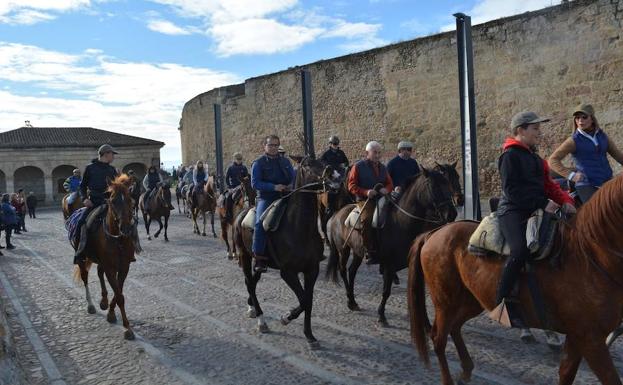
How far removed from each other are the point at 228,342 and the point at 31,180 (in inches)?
1997

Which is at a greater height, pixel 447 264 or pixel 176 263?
pixel 447 264

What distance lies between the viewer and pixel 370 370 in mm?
4598

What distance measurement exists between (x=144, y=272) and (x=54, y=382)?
546cm

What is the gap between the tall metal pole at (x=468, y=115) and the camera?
9.90m

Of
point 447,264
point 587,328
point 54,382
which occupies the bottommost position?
point 54,382

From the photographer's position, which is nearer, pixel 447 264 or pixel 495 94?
pixel 447 264

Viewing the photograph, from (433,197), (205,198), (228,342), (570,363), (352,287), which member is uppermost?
(433,197)

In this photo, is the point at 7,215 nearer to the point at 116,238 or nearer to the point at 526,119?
the point at 116,238

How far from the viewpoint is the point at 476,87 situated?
17.0 meters

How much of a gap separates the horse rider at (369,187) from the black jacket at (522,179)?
3.01m

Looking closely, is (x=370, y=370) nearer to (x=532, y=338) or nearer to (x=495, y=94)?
(x=532, y=338)

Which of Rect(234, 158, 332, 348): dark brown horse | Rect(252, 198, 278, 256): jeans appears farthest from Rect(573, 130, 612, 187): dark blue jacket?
Rect(252, 198, 278, 256): jeans

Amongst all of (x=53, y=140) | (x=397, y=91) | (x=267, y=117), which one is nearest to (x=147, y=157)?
(x=53, y=140)

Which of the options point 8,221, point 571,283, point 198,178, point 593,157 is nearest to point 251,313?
point 571,283
